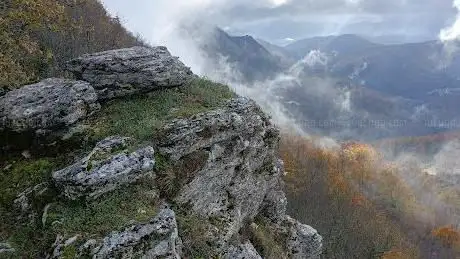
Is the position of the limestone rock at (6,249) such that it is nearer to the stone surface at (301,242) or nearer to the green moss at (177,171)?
the green moss at (177,171)

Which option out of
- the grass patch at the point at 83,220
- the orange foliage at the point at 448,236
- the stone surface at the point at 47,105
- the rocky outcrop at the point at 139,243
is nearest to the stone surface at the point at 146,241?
the rocky outcrop at the point at 139,243

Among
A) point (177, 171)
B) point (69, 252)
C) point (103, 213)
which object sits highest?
point (177, 171)

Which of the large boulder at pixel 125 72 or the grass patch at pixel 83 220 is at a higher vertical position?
the large boulder at pixel 125 72

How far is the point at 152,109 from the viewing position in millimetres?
20406

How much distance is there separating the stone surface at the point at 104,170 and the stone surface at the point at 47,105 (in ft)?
7.78

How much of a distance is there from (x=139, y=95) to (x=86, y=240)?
332 inches

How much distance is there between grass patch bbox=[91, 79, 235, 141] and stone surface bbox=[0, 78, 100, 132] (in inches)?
32.1

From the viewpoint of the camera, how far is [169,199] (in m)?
18.0

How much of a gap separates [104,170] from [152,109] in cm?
465

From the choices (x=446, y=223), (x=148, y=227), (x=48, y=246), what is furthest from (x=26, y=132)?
(x=446, y=223)

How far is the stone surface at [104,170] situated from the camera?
15.9m

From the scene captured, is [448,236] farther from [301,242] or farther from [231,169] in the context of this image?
[231,169]

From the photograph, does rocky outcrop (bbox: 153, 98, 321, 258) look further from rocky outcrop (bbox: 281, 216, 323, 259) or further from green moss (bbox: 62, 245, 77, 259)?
green moss (bbox: 62, 245, 77, 259)

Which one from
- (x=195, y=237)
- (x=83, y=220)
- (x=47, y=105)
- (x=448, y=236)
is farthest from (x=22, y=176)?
(x=448, y=236)
